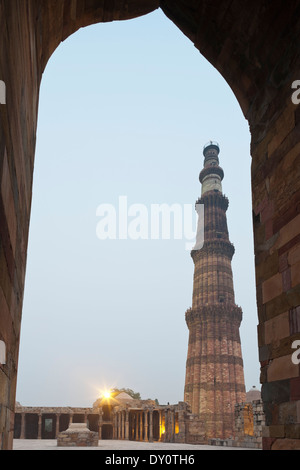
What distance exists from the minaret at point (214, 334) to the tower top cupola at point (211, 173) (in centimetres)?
100

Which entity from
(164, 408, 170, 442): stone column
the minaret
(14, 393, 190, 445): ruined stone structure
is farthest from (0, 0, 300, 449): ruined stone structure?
the minaret

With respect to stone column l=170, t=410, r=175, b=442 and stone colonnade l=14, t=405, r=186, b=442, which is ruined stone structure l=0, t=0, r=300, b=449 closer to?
stone colonnade l=14, t=405, r=186, b=442

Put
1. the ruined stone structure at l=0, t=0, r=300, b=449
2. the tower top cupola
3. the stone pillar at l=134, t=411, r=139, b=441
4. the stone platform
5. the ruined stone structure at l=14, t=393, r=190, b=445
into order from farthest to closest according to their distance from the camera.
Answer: the tower top cupola → the stone pillar at l=134, t=411, r=139, b=441 → the ruined stone structure at l=14, t=393, r=190, b=445 → the stone platform → the ruined stone structure at l=0, t=0, r=300, b=449

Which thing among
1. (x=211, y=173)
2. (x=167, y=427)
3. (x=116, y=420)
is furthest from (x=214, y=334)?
(x=211, y=173)

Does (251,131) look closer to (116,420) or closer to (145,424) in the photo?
(145,424)

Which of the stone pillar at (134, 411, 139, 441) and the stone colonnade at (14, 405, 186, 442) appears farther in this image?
the stone pillar at (134, 411, 139, 441)

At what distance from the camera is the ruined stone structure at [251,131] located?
3354 mm

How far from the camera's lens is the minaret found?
114 ft

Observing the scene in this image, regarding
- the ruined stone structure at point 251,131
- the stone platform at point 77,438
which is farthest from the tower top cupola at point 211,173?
the ruined stone structure at point 251,131

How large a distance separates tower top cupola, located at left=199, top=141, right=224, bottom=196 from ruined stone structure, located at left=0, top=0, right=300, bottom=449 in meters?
36.5

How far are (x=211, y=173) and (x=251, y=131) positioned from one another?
37758 millimetres

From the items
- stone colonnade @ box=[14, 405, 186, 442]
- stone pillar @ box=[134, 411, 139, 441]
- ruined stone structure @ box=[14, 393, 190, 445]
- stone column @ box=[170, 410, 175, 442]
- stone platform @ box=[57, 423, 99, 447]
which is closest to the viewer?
stone platform @ box=[57, 423, 99, 447]

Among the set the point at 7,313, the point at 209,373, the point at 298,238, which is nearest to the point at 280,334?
the point at 298,238

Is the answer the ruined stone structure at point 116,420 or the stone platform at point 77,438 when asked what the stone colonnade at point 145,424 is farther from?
the stone platform at point 77,438
